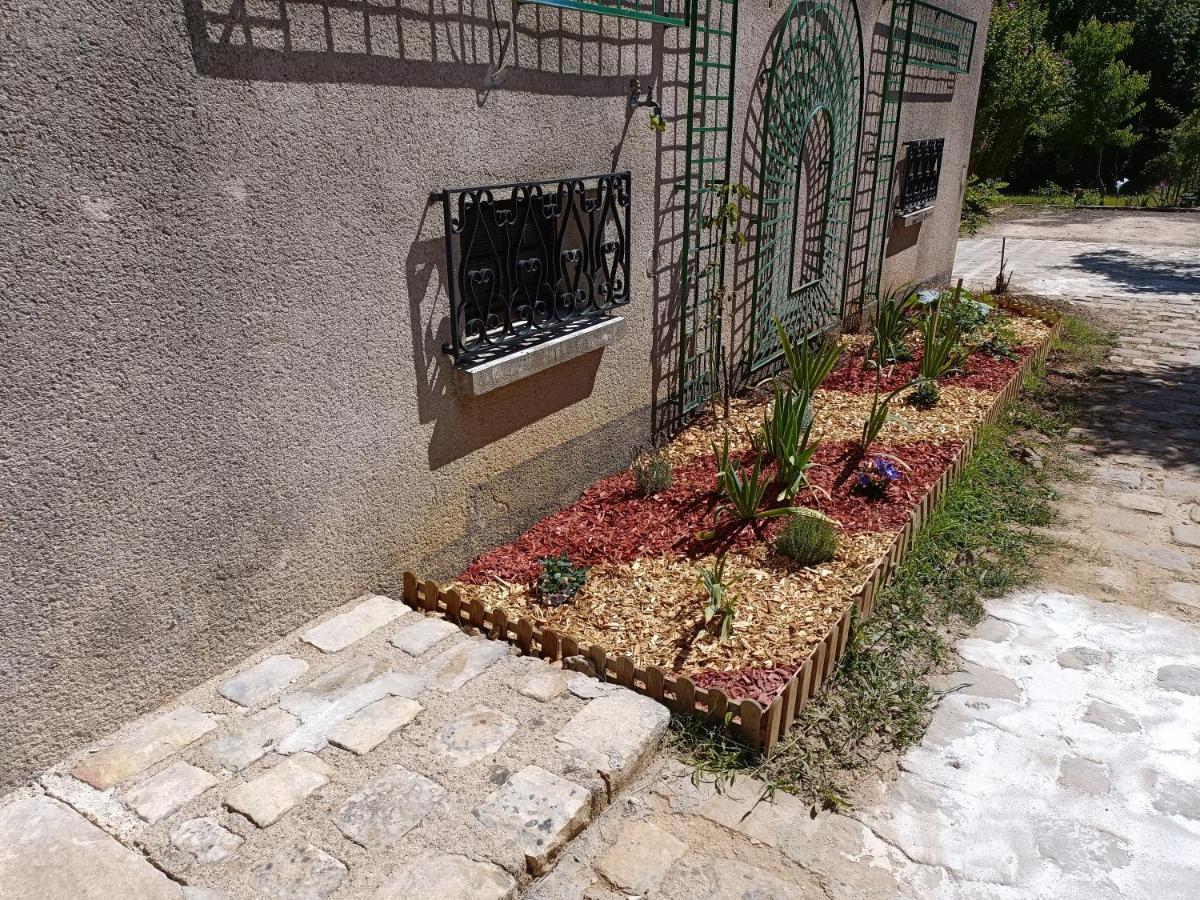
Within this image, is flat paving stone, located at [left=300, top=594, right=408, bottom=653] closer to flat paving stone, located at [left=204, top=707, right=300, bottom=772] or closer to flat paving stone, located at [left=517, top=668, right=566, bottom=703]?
flat paving stone, located at [left=204, top=707, right=300, bottom=772]

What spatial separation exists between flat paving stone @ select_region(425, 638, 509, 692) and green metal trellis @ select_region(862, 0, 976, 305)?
5616 mm

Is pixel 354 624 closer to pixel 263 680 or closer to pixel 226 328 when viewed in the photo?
pixel 263 680

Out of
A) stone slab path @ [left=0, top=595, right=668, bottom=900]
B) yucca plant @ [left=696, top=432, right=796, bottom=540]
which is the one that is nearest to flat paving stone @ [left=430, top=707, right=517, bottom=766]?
stone slab path @ [left=0, top=595, right=668, bottom=900]

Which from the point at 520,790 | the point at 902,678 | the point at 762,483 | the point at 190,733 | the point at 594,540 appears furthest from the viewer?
the point at 762,483

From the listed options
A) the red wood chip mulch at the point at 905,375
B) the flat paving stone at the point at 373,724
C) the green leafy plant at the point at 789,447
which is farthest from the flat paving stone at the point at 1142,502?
the flat paving stone at the point at 373,724

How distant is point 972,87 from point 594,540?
807 centimetres

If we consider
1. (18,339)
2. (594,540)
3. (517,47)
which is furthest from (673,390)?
(18,339)

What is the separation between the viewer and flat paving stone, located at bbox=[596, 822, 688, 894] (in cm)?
233

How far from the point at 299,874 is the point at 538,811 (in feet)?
2.03

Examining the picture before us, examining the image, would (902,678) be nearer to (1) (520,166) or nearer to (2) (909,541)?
(2) (909,541)

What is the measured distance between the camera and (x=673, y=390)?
16.9ft

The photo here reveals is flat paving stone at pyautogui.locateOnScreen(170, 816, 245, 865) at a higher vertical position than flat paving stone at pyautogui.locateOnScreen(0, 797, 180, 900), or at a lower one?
lower

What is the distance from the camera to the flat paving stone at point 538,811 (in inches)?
88.3

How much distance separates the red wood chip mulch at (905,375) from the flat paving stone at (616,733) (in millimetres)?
3929
